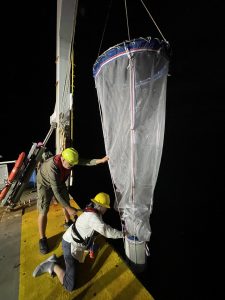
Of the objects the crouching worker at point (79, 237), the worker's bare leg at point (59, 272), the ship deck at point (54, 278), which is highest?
the crouching worker at point (79, 237)

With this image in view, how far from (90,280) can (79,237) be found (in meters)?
0.47

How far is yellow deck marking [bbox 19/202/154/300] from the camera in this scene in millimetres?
1817

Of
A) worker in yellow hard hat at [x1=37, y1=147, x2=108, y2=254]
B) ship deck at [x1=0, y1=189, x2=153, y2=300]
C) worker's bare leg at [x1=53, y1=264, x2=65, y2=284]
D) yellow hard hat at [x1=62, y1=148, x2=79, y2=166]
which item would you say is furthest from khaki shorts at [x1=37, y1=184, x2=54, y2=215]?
worker's bare leg at [x1=53, y1=264, x2=65, y2=284]

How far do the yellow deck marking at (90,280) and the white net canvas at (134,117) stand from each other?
486 millimetres

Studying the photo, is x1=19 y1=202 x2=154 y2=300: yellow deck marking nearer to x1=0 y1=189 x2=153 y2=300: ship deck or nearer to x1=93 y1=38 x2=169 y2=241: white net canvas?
x1=0 y1=189 x2=153 y2=300: ship deck

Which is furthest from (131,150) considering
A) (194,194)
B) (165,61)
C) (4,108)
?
(4,108)

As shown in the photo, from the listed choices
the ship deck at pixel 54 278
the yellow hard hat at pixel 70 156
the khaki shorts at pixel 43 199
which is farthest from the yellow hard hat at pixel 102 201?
the khaki shorts at pixel 43 199

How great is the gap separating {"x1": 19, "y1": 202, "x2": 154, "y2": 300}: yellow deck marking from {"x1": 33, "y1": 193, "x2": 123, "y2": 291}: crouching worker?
0.10 m

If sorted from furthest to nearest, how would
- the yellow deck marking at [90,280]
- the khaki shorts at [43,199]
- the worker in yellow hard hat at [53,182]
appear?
the khaki shorts at [43,199]
the worker in yellow hard hat at [53,182]
the yellow deck marking at [90,280]

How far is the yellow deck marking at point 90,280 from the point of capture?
5.96 feet

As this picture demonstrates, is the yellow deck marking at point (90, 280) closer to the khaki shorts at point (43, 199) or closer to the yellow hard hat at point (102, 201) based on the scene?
the khaki shorts at point (43, 199)

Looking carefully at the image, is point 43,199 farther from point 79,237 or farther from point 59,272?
point 59,272

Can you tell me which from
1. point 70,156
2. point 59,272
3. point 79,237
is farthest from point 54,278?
point 70,156

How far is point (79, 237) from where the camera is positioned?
2.13 meters
